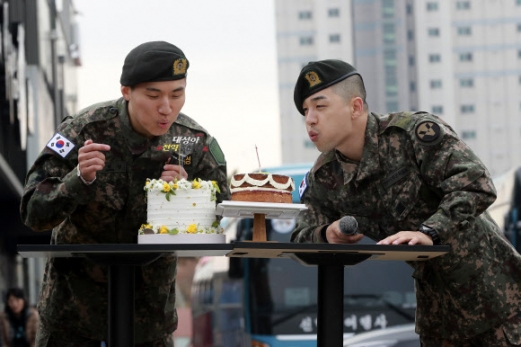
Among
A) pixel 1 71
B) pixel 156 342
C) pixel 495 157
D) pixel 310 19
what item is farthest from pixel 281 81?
pixel 156 342

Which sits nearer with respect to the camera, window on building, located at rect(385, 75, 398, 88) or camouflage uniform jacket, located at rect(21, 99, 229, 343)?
camouflage uniform jacket, located at rect(21, 99, 229, 343)

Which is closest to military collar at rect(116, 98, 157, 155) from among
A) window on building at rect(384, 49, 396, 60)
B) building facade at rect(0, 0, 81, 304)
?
building facade at rect(0, 0, 81, 304)

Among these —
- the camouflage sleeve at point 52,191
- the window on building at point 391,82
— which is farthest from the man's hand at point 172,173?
the window on building at point 391,82

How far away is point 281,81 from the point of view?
341 feet

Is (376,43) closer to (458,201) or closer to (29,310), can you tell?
(29,310)

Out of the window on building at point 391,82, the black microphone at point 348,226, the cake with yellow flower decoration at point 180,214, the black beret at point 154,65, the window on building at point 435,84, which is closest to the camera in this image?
the cake with yellow flower decoration at point 180,214

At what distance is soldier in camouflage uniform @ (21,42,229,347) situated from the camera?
5164mm

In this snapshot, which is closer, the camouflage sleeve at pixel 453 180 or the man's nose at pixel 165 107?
the camouflage sleeve at pixel 453 180

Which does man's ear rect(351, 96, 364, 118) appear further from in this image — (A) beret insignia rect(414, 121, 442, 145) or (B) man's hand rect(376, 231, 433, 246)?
(B) man's hand rect(376, 231, 433, 246)

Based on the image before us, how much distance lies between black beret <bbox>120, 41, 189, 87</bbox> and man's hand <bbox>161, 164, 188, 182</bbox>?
Answer: 1.28ft

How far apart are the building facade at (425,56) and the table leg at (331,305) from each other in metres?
92.5

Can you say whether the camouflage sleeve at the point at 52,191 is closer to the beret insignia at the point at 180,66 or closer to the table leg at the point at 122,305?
the table leg at the point at 122,305

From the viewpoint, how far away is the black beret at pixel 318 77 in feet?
16.6

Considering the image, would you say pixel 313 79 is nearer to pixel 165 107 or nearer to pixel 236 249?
pixel 165 107
